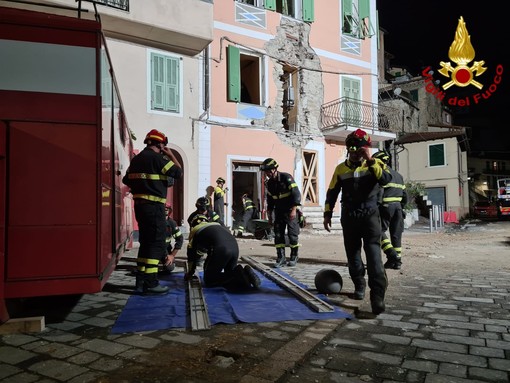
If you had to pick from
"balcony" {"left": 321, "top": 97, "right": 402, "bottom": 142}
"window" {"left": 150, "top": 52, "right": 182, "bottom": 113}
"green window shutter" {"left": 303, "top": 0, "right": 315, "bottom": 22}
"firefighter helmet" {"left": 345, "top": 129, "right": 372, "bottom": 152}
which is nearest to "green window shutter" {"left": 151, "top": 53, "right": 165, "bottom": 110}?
"window" {"left": 150, "top": 52, "right": 182, "bottom": 113}

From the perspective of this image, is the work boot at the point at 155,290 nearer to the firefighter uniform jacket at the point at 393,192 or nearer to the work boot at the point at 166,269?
the work boot at the point at 166,269

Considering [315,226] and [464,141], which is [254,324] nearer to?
[315,226]

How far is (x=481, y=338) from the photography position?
3.10 meters

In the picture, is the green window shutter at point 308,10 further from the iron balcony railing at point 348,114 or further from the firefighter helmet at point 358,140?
the firefighter helmet at point 358,140

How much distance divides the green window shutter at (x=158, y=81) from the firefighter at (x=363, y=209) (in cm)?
998

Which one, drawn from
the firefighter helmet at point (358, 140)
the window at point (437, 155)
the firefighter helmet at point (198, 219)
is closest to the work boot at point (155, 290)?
the firefighter helmet at point (198, 219)

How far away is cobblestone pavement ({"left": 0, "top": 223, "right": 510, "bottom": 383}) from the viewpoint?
245 cm

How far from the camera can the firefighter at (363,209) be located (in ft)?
12.6

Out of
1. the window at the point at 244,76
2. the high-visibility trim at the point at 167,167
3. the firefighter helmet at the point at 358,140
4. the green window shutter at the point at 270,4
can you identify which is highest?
the green window shutter at the point at 270,4

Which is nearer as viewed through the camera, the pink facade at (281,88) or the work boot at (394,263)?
the work boot at (394,263)

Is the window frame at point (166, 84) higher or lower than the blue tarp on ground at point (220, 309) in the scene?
higher

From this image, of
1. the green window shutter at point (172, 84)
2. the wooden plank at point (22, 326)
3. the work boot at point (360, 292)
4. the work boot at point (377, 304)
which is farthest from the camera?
the green window shutter at point (172, 84)

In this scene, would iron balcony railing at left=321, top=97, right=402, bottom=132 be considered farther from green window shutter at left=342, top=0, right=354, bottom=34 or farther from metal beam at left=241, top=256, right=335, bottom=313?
metal beam at left=241, top=256, right=335, bottom=313

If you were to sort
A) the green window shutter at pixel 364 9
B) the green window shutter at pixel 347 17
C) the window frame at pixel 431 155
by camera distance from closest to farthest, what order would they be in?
the green window shutter at pixel 347 17
the green window shutter at pixel 364 9
the window frame at pixel 431 155
